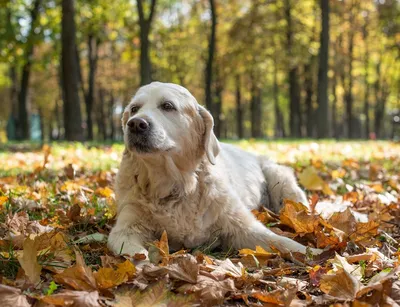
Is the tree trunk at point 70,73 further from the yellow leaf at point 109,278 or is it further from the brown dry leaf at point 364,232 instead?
the yellow leaf at point 109,278

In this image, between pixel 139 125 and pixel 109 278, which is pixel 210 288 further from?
pixel 139 125

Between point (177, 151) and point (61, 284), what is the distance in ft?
4.84

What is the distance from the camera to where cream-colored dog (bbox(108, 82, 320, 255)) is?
3328 mm

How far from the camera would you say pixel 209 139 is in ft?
12.0

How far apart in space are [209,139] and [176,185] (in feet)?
1.51

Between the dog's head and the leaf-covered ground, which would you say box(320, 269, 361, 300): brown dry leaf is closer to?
the leaf-covered ground

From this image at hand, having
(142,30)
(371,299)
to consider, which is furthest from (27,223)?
(142,30)

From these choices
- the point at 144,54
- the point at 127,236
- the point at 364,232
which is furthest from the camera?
the point at 144,54

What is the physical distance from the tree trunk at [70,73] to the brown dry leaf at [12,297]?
513 inches

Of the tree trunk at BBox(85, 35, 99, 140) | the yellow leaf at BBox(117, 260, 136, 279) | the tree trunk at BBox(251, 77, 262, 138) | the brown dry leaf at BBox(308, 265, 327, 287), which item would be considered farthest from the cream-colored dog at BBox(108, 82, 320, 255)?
the tree trunk at BBox(251, 77, 262, 138)

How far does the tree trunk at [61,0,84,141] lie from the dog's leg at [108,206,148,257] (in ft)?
38.5

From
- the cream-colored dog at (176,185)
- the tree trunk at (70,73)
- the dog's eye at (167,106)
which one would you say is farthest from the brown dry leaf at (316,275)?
the tree trunk at (70,73)

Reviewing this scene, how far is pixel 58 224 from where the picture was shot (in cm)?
368

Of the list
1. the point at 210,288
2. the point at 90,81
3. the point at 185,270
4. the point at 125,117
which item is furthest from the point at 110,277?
the point at 90,81
